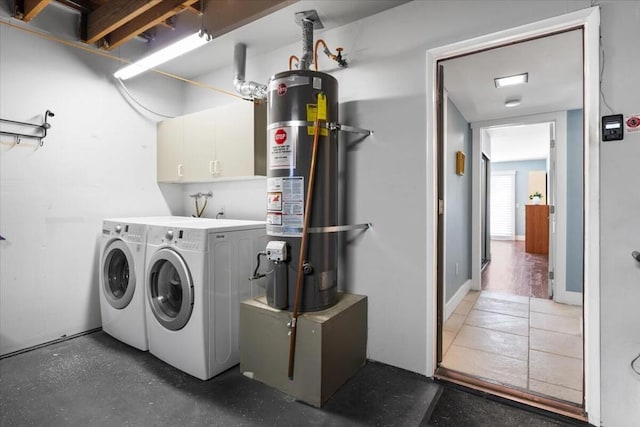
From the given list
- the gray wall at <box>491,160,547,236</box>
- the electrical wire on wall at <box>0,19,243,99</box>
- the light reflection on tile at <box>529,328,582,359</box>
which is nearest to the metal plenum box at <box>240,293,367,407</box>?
the light reflection on tile at <box>529,328,582,359</box>

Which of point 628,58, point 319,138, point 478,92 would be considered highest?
point 478,92

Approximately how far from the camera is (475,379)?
2.05 m

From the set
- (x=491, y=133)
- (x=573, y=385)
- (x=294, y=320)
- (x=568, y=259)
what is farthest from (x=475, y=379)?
(x=491, y=133)

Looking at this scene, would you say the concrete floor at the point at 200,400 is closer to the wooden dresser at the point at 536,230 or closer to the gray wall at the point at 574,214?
the gray wall at the point at 574,214

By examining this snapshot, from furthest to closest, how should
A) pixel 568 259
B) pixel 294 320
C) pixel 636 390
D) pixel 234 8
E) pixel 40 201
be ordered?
pixel 568 259, pixel 40 201, pixel 234 8, pixel 294 320, pixel 636 390

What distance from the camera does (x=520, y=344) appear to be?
2.64 metres

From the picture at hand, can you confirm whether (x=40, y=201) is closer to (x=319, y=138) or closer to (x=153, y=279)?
(x=153, y=279)

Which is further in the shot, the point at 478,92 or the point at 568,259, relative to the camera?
the point at 568,259

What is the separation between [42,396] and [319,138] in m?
A: 2.28

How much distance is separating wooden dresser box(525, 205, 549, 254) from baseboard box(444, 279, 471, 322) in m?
3.89

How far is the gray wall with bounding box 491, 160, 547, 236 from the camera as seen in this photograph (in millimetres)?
9305

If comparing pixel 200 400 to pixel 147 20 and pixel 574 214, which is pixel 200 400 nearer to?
pixel 147 20

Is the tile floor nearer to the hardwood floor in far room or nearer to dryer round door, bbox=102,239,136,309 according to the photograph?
the hardwood floor in far room

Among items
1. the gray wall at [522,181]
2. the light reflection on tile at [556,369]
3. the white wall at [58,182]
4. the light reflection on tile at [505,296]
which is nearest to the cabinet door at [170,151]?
the white wall at [58,182]
